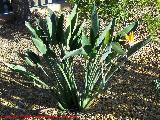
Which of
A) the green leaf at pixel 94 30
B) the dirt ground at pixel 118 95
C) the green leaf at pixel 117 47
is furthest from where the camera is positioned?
the dirt ground at pixel 118 95

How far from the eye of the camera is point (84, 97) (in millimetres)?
7496

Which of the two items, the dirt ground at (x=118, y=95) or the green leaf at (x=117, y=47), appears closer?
the green leaf at (x=117, y=47)

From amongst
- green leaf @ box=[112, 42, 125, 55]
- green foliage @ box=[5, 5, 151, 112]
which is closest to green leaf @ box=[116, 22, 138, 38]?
green foliage @ box=[5, 5, 151, 112]

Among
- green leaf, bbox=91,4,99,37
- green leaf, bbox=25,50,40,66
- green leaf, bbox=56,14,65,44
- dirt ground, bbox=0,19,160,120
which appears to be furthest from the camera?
dirt ground, bbox=0,19,160,120

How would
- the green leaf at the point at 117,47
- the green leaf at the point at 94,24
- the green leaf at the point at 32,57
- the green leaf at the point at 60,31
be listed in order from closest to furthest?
1. the green leaf at the point at 117,47
2. the green leaf at the point at 94,24
3. the green leaf at the point at 60,31
4. the green leaf at the point at 32,57

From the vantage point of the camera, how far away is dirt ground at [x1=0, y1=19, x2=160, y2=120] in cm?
771

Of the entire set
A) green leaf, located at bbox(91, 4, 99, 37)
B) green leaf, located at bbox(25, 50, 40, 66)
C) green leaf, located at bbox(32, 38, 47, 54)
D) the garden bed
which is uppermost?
green leaf, located at bbox(91, 4, 99, 37)

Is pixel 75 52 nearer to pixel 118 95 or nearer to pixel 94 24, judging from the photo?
pixel 94 24

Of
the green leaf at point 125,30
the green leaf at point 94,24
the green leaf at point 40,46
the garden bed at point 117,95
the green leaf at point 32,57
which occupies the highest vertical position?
the green leaf at point 94,24

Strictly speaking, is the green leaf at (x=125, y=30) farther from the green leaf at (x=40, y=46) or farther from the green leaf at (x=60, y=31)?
the green leaf at (x=40, y=46)

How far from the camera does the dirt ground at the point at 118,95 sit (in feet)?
25.3

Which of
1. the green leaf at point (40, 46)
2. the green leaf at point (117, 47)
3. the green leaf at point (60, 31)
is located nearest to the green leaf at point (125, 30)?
the green leaf at point (117, 47)

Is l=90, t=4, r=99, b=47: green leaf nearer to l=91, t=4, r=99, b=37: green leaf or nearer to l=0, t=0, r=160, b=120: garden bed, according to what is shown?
l=91, t=4, r=99, b=37: green leaf

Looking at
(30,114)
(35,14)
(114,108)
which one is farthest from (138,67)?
(35,14)
